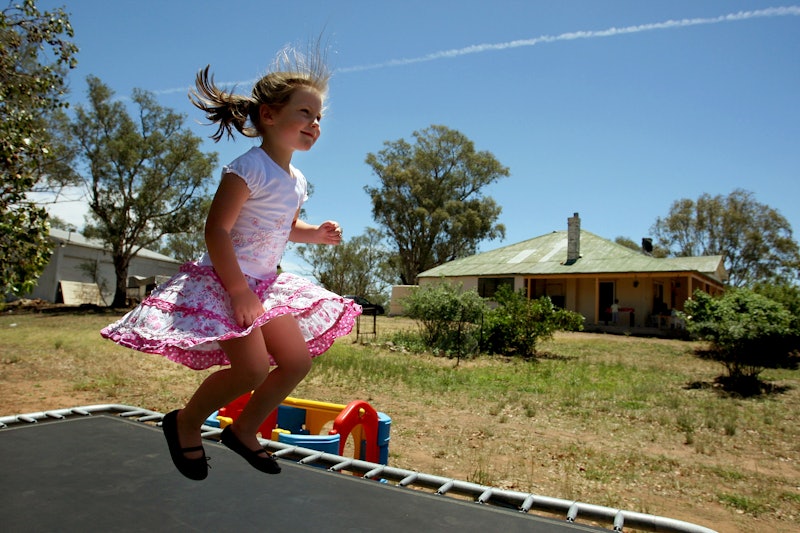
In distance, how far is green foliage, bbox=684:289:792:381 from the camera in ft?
27.6

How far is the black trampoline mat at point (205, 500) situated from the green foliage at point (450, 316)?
921 centimetres

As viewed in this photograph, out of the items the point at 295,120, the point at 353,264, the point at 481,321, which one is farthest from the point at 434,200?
the point at 295,120

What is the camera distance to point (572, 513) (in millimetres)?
2307

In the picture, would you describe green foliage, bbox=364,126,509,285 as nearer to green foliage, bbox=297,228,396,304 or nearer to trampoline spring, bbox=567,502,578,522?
green foliage, bbox=297,228,396,304

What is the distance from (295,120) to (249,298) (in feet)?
2.01

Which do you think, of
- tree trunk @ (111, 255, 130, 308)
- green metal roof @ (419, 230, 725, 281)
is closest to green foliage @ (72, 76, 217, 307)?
tree trunk @ (111, 255, 130, 308)

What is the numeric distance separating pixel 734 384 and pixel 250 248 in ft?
29.8

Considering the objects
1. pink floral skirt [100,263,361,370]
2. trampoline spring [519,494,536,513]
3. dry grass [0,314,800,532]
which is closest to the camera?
pink floral skirt [100,263,361,370]

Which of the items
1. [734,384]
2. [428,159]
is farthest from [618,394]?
[428,159]

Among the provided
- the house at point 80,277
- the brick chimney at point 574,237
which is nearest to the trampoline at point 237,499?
the brick chimney at point 574,237

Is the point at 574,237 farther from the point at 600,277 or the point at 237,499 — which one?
the point at 237,499

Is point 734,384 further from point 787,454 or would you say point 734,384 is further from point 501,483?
point 501,483

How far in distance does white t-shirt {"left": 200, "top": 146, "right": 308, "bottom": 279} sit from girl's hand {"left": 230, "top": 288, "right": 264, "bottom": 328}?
0.17m

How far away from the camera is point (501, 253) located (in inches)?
1033
